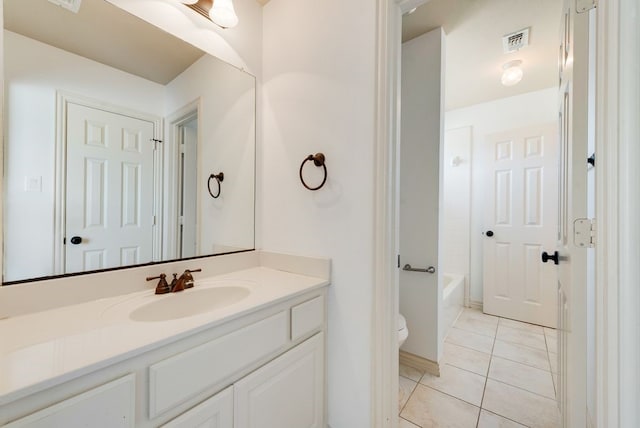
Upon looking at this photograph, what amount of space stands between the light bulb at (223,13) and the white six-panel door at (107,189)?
0.64 metres

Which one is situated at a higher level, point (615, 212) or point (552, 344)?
point (615, 212)

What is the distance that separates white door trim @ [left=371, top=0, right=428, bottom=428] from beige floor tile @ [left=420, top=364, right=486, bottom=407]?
2.35 ft

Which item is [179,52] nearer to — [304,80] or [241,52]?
[241,52]

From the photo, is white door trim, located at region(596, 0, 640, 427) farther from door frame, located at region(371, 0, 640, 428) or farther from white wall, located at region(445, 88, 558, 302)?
white wall, located at region(445, 88, 558, 302)

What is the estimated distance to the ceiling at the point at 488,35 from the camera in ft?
5.35

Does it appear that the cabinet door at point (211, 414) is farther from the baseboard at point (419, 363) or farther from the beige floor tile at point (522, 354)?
the beige floor tile at point (522, 354)

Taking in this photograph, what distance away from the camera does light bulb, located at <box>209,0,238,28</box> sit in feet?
4.13

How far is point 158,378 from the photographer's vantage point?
26.7 inches

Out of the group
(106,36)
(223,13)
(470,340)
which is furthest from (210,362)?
(470,340)

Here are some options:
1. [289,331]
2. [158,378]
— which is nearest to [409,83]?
[289,331]

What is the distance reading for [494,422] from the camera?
137 centimetres

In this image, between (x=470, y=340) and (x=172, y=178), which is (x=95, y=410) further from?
(x=470, y=340)

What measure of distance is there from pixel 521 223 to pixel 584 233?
230 centimetres

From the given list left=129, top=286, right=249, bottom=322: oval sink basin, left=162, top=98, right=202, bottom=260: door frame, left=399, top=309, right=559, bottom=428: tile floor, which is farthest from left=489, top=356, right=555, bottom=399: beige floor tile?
left=162, top=98, right=202, bottom=260: door frame
